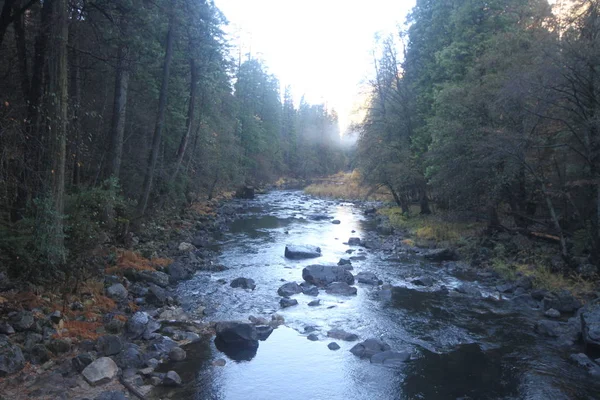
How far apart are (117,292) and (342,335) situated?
224 inches

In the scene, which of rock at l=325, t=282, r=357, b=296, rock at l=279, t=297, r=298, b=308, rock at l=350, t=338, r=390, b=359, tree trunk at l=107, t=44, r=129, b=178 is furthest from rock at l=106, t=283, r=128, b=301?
rock at l=325, t=282, r=357, b=296

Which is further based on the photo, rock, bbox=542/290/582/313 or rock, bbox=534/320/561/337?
rock, bbox=542/290/582/313

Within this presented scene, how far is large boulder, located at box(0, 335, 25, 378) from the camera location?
21.6 feet

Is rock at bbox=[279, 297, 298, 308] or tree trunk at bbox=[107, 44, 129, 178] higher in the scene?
tree trunk at bbox=[107, 44, 129, 178]

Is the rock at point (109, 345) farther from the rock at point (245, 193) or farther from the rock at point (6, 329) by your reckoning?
the rock at point (245, 193)

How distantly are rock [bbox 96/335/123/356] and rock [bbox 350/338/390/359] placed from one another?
4.68m

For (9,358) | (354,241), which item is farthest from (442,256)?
(9,358)

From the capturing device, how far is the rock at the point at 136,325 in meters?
9.10

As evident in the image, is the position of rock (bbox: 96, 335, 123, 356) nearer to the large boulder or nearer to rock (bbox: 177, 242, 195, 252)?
the large boulder

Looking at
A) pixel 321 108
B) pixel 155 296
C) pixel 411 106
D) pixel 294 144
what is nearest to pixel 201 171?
pixel 411 106

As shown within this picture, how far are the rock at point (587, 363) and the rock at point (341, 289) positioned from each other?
606 centimetres

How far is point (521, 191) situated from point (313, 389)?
1440 cm

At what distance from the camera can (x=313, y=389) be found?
7816 mm

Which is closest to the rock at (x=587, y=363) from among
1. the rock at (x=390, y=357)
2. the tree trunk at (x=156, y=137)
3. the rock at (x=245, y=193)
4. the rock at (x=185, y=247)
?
the rock at (x=390, y=357)
